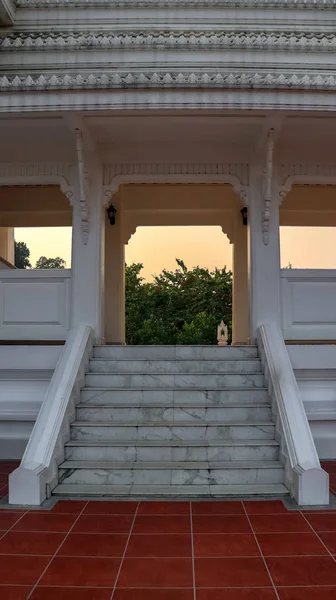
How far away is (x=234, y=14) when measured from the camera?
557cm

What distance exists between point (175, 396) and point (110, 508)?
1.18m

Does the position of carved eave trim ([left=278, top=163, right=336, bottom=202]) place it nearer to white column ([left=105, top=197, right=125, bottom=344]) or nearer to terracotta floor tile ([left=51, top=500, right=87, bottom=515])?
white column ([left=105, top=197, right=125, bottom=344])

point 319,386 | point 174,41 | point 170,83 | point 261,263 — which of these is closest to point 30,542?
point 319,386

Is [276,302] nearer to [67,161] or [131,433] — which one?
[131,433]

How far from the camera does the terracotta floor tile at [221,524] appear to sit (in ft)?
8.30

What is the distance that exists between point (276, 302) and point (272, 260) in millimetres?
404

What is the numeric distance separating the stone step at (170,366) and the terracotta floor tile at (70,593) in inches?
90.4

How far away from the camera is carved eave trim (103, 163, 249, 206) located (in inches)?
186

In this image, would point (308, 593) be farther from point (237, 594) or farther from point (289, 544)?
point (289, 544)

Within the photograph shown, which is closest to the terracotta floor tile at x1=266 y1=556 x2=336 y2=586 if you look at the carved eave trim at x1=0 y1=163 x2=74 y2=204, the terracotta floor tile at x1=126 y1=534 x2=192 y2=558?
the terracotta floor tile at x1=126 y1=534 x2=192 y2=558

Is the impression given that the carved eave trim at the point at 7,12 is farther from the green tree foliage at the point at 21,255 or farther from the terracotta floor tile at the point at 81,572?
the green tree foliage at the point at 21,255

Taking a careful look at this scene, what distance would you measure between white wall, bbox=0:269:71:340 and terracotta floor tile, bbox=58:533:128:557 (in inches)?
92.5

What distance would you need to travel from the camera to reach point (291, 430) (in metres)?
3.24

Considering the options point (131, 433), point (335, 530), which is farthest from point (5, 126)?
point (335, 530)
